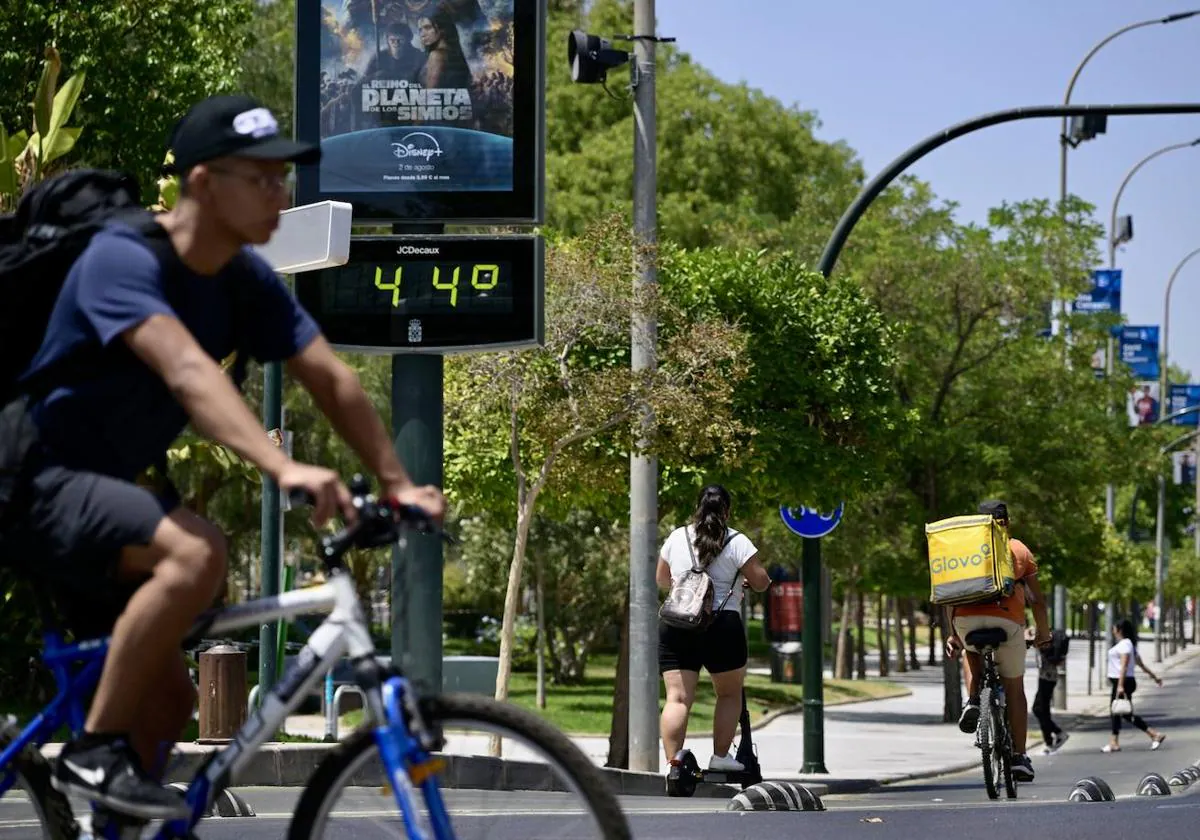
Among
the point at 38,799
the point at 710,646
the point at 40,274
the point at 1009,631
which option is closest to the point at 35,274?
the point at 40,274

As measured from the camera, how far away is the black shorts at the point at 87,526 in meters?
3.86

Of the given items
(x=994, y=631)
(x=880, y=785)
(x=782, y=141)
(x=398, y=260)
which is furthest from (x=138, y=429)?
(x=782, y=141)

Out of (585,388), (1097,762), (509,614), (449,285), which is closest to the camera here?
(449,285)

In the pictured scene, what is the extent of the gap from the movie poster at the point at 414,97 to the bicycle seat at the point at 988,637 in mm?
5094

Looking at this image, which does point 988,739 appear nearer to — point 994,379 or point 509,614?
point 509,614

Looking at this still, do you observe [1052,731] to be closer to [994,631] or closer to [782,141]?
[994,631]

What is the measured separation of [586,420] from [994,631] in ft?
23.0

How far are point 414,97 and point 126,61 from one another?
44.5 feet

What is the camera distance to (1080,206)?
35.7 metres

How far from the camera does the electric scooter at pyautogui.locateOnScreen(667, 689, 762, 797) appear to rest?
1224 cm

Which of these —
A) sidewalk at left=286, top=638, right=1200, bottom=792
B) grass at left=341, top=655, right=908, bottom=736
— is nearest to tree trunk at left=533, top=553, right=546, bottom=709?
grass at left=341, top=655, right=908, bottom=736

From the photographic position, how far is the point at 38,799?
424 centimetres

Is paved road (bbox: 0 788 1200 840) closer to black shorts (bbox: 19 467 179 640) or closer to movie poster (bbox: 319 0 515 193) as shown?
black shorts (bbox: 19 467 179 640)

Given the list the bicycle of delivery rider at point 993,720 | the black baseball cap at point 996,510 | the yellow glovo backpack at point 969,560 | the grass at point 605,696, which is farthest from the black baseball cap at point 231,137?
the grass at point 605,696
